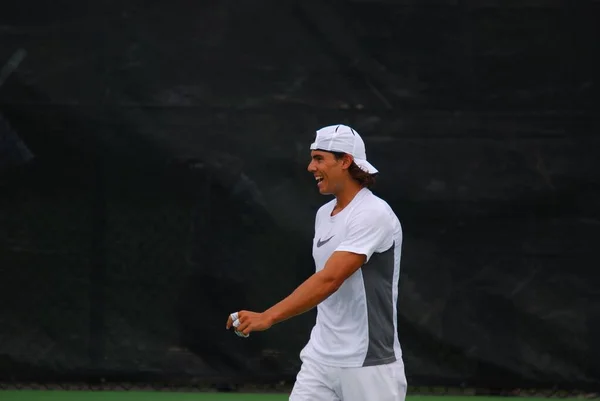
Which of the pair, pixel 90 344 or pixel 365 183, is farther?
pixel 90 344

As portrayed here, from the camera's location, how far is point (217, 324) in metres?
5.99

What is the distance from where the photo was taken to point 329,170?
3.91 m

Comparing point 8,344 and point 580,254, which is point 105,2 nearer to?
point 8,344

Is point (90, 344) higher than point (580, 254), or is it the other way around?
point (580, 254)

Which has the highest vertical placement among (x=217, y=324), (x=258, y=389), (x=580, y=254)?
(x=580, y=254)

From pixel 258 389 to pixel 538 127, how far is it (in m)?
1.98

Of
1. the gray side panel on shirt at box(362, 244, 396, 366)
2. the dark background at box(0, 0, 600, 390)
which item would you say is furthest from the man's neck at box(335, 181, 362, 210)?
the dark background at box(0, 0, 600, 390)

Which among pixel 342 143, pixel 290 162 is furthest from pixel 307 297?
pixel 290 162

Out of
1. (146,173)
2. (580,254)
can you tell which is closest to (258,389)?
(146,173)

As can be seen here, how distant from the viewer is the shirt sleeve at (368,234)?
3732 millimetres

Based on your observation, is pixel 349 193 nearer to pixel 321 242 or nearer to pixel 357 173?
pixel 357 173

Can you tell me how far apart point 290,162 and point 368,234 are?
7.33 ft

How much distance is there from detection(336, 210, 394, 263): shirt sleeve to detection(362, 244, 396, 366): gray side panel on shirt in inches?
2.3

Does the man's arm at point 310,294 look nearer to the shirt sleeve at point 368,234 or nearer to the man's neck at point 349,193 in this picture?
the shirt sleeve at point 368,234
